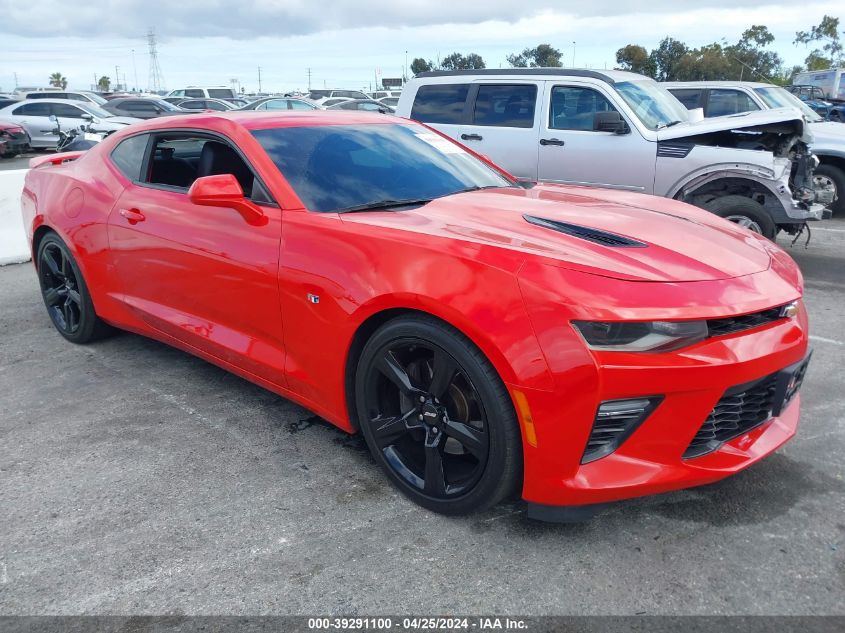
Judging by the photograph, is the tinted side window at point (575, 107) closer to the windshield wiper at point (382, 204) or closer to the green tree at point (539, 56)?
the windshield wiper at point (382, 204)

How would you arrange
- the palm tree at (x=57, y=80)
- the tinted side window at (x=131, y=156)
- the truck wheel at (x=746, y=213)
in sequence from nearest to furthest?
1. the tinted side window at (x=131, y=156)
2. the truck wheel at (x=746, y=213)
3. the palm tree at (x=57, y=80)

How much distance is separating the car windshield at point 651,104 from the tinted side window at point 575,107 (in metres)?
0.24

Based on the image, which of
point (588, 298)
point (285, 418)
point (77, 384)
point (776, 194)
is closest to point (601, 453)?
point (588, 298)

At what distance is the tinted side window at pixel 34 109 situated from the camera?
60.2 feet

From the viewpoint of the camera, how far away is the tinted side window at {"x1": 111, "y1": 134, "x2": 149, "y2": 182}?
399 cm

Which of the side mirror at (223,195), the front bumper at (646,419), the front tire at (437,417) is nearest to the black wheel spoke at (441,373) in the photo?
the front tire at (437,417)

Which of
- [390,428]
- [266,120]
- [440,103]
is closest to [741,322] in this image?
[390,428]

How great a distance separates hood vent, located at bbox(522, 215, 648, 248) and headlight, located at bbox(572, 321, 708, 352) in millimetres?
444

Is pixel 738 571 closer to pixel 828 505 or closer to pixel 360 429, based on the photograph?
pixel 828 505

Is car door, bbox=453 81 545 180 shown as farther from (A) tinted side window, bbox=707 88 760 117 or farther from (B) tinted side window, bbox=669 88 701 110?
(A) tinted side window, bbox=707 88 760 117

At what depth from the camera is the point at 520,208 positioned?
3.06 meters

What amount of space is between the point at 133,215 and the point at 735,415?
Answer: 3.13 meters

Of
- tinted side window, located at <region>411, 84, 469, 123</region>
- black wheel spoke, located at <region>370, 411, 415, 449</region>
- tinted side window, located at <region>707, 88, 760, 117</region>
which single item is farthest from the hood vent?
tinted side window, located at <region>707, 88, 760, 117</region>

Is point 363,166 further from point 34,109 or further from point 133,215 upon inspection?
point 34,109
